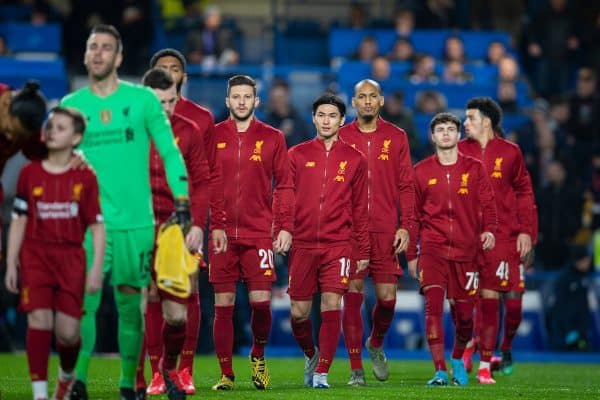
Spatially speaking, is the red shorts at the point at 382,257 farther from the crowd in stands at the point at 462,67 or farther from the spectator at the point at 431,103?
the spectator at the point at 431,103

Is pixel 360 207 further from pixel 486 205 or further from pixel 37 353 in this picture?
pixel 37 353

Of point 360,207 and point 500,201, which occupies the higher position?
point 500,201

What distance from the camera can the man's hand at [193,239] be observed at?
353 inches

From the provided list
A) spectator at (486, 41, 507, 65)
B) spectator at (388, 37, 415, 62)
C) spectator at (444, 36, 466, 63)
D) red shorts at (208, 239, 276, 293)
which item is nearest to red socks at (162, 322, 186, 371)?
red shorts at (208, 239, 276, 293)

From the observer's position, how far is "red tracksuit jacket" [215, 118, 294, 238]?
1165 cm

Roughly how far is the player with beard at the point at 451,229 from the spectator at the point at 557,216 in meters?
6.33

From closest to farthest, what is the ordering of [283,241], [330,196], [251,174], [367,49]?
[283,241], [251,174], [330,196], [367,49]

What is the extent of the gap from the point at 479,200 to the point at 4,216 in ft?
24.8

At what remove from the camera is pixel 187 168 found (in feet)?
32.6

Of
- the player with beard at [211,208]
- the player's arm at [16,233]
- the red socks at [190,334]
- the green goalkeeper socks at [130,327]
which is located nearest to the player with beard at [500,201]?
the red socks at [190,334]

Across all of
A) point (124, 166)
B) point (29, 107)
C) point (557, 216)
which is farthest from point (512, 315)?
point (29, 107)

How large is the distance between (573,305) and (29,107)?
441 inches

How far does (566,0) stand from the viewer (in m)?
24.1

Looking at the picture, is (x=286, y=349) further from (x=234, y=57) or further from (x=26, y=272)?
(x=26, y=272)
